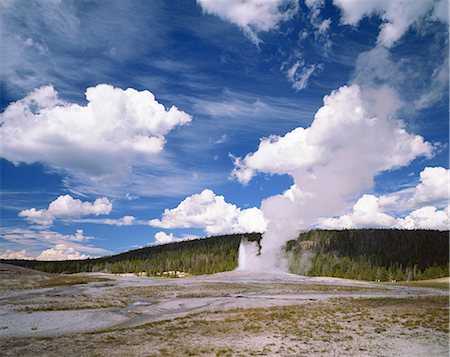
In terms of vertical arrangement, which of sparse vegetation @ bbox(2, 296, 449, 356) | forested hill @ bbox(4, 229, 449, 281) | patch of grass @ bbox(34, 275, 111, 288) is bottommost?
patch of grass @ bbox(34, 275, 111, 288)

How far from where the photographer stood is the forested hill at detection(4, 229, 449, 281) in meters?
128

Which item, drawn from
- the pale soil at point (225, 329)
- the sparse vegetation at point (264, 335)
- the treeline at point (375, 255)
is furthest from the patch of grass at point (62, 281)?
the treeline at point (375, 255)

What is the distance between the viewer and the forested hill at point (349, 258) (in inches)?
5030

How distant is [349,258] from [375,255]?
1623cm

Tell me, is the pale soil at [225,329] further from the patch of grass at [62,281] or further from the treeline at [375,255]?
the treeline at [375,255]

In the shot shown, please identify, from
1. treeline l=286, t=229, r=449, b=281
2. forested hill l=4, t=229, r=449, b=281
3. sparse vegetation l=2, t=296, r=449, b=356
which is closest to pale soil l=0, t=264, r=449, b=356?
sparse vegetation l=2, t=296, r=449, b=356

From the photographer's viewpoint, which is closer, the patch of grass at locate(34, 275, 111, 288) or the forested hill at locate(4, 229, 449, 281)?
the patch of grass at locate(34, 275, 111, 288)

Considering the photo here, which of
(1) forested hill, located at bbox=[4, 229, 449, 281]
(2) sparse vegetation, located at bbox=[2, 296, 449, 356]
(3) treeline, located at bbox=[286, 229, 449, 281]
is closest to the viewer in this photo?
(2) sparse vegetation, located at bbox=[2, 296, 449, 356]

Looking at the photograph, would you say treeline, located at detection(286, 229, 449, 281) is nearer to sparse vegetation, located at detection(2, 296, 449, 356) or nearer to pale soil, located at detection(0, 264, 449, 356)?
pale soil, located at detection(0, 264, 449, 356)

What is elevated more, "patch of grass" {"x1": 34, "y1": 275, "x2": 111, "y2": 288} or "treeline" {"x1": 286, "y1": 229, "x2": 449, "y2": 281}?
"treeline" {"x1": 286, "y1": 229, "x2": 449, "y2": 281}

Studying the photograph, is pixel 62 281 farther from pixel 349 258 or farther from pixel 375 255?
pixel 375 255

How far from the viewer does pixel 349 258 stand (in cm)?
14925

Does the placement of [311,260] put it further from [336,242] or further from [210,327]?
[210,327]

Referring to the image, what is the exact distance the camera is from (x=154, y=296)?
52938 mm
